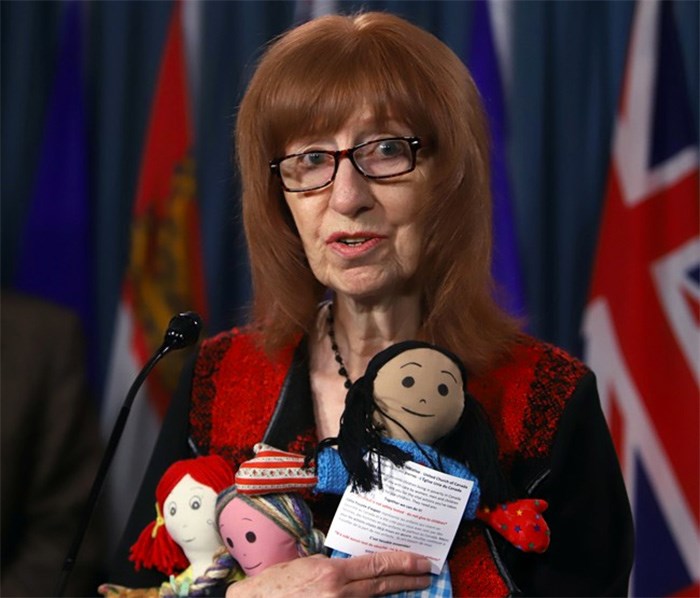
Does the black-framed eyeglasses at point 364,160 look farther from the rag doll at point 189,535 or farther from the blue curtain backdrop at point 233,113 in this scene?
the blue curtain backdrop at point 233,113

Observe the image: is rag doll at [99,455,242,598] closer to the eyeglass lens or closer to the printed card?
the printed card

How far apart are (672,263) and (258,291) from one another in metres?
1.08

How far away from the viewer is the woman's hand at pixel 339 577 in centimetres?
110

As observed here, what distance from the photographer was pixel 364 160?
1261 mm

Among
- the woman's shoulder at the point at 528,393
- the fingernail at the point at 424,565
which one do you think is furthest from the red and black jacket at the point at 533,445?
the fingernail at the point at 424,565

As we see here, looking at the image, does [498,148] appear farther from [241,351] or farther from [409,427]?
[409,427]

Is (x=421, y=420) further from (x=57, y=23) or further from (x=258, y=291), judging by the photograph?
(x=57, y=23)

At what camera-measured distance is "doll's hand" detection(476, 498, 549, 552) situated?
3.87ft

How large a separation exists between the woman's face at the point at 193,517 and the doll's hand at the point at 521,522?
30 centimetres

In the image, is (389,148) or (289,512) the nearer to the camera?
(289,512)

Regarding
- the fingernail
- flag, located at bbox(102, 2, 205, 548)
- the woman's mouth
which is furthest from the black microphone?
flag, located at bbox(102, 2, 205, 548)

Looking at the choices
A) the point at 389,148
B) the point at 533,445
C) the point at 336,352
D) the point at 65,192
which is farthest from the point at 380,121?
the point at 65,192

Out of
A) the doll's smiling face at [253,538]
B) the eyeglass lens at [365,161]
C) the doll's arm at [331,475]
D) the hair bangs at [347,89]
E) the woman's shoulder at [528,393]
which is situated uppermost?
the hair bangs at [347,89]

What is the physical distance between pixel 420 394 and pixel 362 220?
0.79 ft
